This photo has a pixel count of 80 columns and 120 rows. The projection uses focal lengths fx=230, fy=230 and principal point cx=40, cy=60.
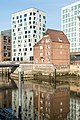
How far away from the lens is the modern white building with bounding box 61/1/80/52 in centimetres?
12912

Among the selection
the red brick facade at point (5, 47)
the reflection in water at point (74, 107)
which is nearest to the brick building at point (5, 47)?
the red brick facade at point (5, 47)

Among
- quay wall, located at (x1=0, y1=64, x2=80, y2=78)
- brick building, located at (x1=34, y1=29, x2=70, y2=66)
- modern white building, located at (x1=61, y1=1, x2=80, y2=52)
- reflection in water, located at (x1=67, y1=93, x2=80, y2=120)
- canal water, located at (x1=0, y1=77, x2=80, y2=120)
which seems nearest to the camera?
reflection in water, located at (x1=67, y1=93, x2=80, y2=120)

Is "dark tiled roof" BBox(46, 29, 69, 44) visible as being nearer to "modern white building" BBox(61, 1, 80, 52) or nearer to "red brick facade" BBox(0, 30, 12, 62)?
"red brick facade" BBox(0, 30, 12, 62)

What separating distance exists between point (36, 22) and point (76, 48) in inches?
1350

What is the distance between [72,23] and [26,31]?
38.7 metres

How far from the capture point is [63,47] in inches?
2982

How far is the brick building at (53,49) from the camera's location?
72750mm

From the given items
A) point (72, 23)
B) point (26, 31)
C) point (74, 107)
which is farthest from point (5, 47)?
point (74, 107)

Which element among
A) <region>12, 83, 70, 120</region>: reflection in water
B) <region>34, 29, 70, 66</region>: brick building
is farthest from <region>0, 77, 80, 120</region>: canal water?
<region>34, 29, 70, 66</region>: brick building

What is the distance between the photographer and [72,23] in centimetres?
13375

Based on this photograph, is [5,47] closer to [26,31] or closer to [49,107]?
[26,31]

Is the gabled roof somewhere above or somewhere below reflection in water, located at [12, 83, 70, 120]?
above

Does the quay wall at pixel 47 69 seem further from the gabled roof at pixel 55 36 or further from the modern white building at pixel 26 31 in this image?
the modern white building at pixel 26 31

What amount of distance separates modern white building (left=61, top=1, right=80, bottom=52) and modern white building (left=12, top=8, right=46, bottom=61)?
2590cm
